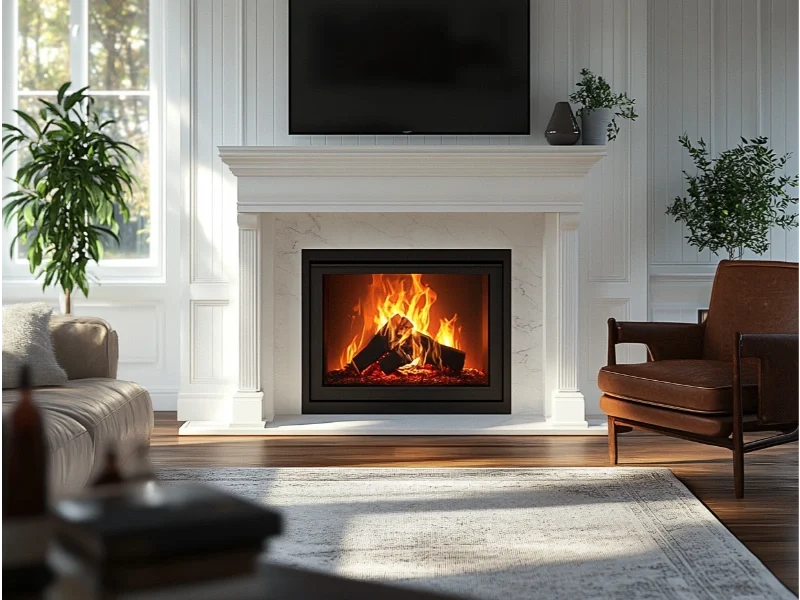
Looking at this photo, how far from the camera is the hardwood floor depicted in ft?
11.0

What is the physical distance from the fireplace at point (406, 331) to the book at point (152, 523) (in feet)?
13.0

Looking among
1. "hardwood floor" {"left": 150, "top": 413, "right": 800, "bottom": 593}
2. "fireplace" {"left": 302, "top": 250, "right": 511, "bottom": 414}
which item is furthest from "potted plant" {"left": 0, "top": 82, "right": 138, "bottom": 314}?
"fireplace" {"left": 302, "top": 250, "right": 511, "bottom": 414}

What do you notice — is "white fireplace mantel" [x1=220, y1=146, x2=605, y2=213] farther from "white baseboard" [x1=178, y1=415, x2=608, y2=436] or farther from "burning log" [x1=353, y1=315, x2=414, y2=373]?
"white baseboard" [x1=178, y1=415, x2=608, y2=436]

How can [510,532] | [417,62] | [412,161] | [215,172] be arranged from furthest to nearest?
[215,172]
[417,62]
[412,161]
[510,532]

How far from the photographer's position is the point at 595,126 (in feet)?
15.6

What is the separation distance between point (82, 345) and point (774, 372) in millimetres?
2684

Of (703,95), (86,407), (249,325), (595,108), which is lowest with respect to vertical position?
(86,407)

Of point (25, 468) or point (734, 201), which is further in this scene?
point (734, 201)

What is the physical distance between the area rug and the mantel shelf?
5.32 feet

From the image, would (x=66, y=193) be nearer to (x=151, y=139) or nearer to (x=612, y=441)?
(x=151, y=139)

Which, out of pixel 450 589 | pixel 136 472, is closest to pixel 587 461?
pixel 450 589

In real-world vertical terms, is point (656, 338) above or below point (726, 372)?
above

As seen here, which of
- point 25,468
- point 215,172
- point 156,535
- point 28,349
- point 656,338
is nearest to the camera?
point 156,535

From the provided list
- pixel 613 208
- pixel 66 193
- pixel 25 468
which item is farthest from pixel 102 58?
pixel 25 468
